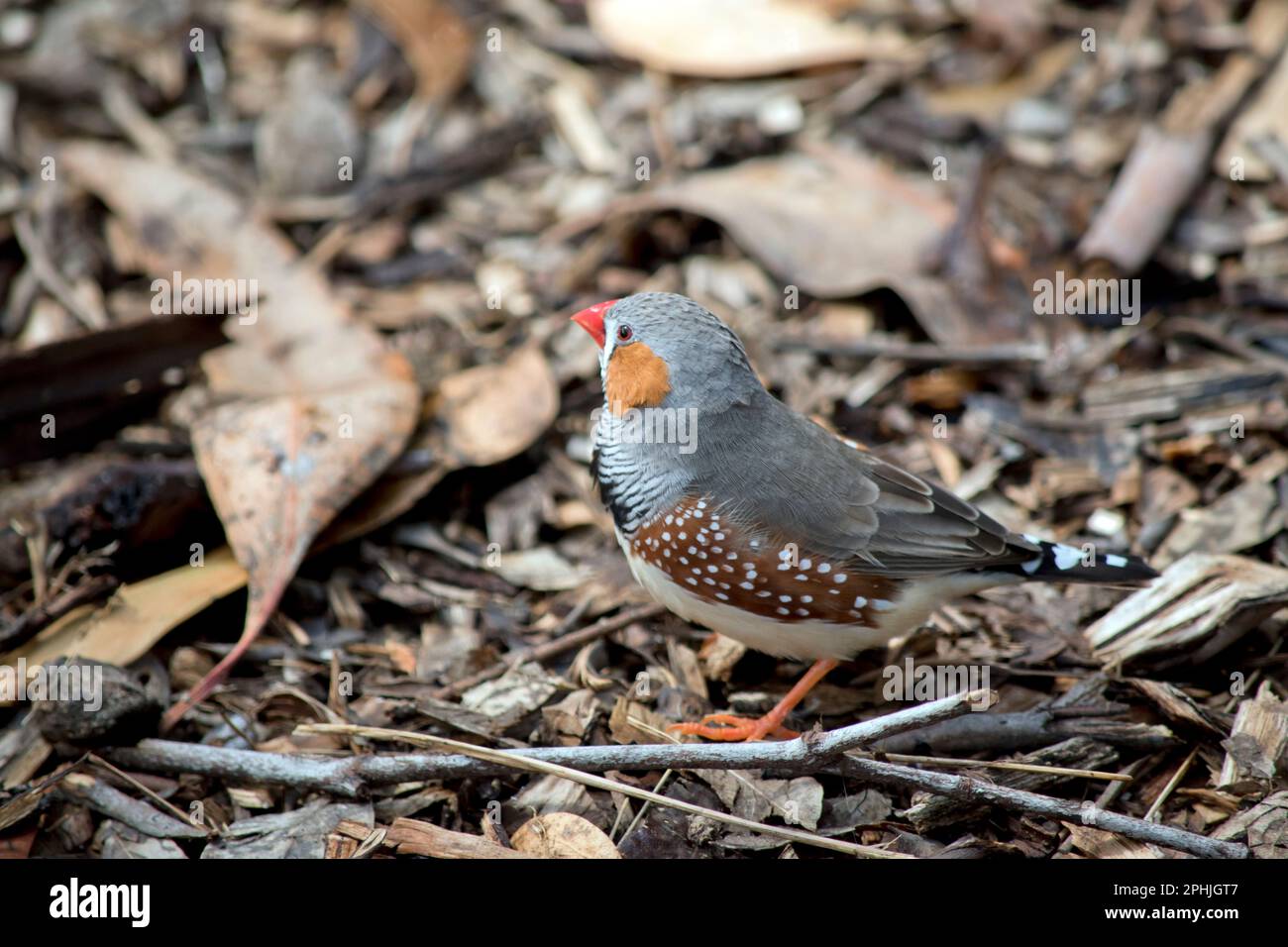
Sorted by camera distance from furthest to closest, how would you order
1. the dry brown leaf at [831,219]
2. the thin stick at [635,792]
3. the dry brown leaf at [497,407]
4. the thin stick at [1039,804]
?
the dry brown leaf at [831,219] < the dry brown leaf at [497,407] < the thin stick at [635,792] < the thin stick at [1039,804]

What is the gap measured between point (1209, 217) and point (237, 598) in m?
4.05

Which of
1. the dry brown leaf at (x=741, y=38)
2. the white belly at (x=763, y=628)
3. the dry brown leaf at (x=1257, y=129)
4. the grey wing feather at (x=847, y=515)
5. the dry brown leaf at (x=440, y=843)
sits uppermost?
the dry brown leaf at (x=741, y=38)

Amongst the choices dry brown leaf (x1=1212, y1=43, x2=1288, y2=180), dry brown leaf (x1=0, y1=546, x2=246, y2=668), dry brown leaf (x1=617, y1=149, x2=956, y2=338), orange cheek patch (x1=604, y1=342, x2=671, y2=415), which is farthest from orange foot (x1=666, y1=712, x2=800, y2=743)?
dry brown leaf (x1=1212, y1=43, x2=1288, y2=180)

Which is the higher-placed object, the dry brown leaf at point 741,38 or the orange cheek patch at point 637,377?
the dry brown leaf at point 741,38

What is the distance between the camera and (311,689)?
368cm

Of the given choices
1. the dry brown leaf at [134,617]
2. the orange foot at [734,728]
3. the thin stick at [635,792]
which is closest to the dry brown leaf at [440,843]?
the thin stick at [635,792]

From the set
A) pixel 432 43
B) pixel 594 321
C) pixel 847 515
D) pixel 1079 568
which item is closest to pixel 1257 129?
pixel 1079 568

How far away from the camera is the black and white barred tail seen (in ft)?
11.1

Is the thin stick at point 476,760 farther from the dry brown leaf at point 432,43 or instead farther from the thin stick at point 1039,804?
the dry brown leaf at point 432,43

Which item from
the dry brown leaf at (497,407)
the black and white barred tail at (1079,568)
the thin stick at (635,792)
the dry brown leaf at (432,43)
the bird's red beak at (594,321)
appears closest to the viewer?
the thin stick at (635,792)

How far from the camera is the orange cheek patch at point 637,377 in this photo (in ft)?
11.5

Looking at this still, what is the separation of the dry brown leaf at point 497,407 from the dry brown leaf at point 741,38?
1967 mm
